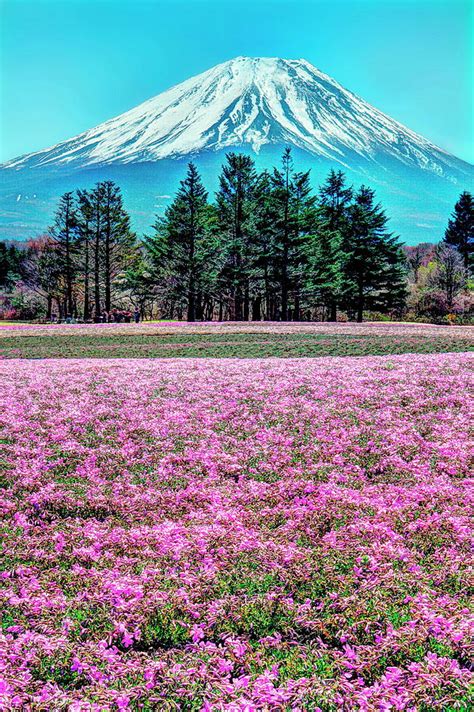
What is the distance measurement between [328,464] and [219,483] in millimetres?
1691

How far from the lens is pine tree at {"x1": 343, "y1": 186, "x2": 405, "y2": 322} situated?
185 feet

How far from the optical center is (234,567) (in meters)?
4.93

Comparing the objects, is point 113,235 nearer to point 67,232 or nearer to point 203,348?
point 67,232

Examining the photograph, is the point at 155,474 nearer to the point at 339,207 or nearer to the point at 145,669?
the point at 145,669

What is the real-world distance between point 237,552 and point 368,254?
2170 inches

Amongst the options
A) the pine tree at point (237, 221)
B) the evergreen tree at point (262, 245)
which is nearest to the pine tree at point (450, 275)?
the evergreen tree at point (262, 245)

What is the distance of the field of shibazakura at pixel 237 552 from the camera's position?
3469 millimetres

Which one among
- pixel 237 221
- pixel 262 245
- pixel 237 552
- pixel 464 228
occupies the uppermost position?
pixel 464 228

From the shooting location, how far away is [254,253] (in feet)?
170

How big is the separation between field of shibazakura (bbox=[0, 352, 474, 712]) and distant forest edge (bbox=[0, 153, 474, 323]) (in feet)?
131

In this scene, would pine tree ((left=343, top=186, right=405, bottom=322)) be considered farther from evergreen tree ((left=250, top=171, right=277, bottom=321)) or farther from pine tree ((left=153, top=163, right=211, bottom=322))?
pine tree ((left=153, top=163, right=211, bottom=322))

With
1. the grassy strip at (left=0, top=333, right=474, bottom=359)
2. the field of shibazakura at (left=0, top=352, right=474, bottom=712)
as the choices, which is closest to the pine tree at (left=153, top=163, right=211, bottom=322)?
the grassy strip at (left=0, top=333, right=474, bottom=359)

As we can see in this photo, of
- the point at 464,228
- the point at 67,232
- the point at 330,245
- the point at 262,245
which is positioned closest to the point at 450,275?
the point at 330,245

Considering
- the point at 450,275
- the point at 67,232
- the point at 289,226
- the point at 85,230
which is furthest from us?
the point at 450,275
